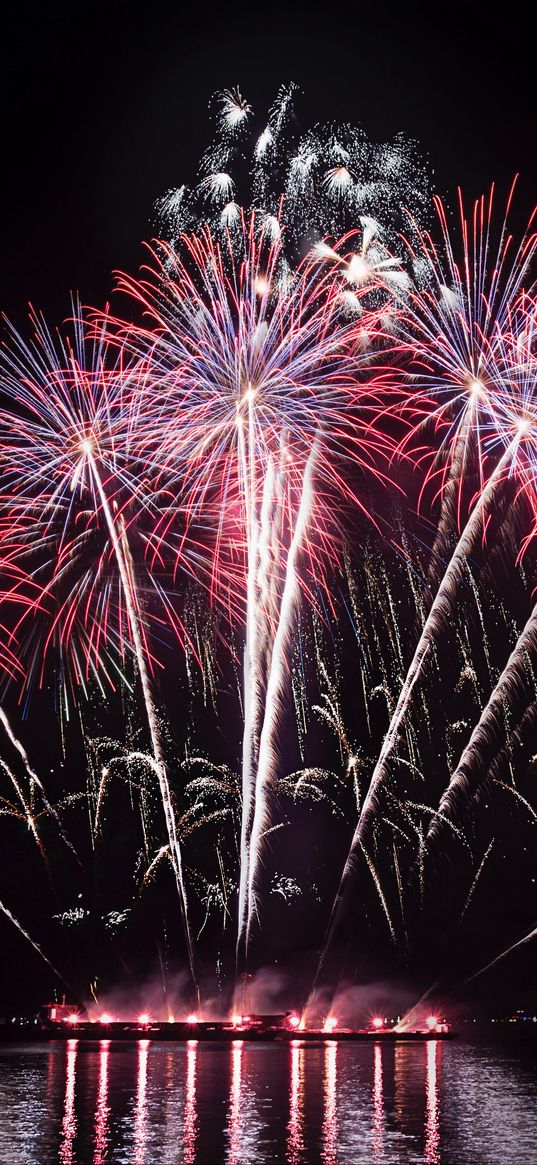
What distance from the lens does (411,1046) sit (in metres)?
69.9

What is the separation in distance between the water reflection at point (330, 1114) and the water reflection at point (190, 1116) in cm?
251

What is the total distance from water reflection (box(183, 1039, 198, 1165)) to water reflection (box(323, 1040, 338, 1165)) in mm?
2513

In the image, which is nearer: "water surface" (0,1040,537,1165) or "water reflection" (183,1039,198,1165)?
"water reflection" (183,1039,198,1165)

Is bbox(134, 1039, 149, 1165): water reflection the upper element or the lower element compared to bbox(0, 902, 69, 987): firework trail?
lower

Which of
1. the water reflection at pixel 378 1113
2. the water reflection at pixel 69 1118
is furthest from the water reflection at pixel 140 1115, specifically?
the water reflection at pixel 378 1113

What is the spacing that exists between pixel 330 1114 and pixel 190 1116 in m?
3.50

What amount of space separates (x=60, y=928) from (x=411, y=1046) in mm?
21498

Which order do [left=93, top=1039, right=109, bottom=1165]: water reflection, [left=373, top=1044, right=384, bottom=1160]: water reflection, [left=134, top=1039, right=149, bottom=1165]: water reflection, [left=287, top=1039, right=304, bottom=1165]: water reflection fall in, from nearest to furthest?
[left=93, top=1039, right=109, bottom=1165]: water reflection < [left=134, top=1039, right=149, bottom=1165]: water reflection < [left=287, top=1039, right=304, bottom=1165]: water reflection < [left=373, top=1044, right=384, bottom=1160]: water reflection

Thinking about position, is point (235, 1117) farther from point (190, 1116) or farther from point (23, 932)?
point (23, 932)

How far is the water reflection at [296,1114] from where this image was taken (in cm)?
2262

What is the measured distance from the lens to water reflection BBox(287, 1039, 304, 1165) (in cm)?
2262

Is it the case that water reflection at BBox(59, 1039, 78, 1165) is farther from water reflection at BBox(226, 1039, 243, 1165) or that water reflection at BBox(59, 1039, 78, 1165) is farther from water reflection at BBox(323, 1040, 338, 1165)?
water reflection at BBox(323, 1040, 338, 1165)

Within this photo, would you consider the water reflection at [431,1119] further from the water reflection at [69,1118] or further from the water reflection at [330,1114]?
the water reflection at [69,1118]

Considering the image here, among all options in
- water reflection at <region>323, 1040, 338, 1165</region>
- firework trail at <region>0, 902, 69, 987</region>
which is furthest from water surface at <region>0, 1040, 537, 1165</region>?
firework trail at <region>0, 902, 69, 987</region>
